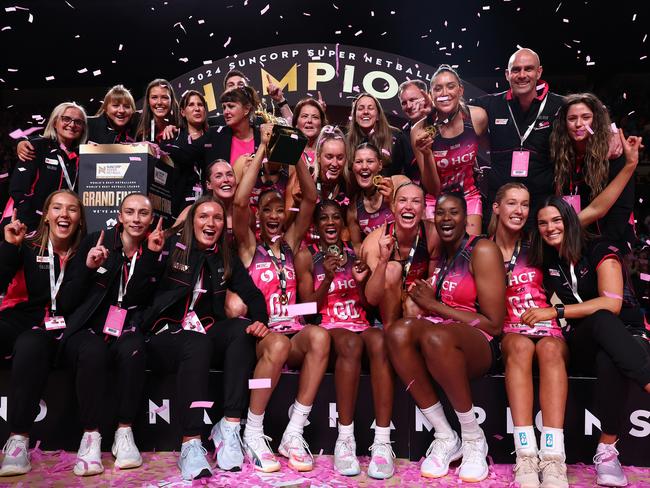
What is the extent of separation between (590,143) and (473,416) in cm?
149

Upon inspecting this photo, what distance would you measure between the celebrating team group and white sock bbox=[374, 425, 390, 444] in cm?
1

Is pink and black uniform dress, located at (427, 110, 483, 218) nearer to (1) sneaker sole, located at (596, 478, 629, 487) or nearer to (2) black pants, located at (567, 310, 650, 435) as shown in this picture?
(2) black pants, located at (567, 310, 650, 435)

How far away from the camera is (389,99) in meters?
5.77

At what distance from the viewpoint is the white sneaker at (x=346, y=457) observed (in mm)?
2648

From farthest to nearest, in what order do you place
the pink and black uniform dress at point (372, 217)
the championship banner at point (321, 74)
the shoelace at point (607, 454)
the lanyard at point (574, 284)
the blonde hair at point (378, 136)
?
the championship banner at point (321, 74), the blonde hair at point (378, 136), the pink and black uniform dress at point (372, 217), the lanyard at point (574, 284), the shoelace at point (607, 454)

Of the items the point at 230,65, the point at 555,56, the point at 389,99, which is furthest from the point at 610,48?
the point at 230,65

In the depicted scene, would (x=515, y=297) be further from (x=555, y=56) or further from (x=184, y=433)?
(x=555, y=56)

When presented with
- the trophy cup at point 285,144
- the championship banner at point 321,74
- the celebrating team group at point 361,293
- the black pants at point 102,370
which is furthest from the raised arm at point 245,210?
the championship banner at point 321,74

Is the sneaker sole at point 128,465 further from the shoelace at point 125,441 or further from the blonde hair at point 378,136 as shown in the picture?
the blonde hair at point 378,136

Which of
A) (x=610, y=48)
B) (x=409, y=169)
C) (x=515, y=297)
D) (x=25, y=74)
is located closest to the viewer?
(x=515, y=297)

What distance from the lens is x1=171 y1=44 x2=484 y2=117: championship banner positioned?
19.0 ft

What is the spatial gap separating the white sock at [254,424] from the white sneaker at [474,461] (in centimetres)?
80

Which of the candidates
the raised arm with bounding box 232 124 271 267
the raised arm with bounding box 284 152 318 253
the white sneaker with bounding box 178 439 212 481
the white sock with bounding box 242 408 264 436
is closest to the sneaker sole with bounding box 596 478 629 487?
the white sock with bounding box 242 408 264 436

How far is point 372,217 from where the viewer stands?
3432 millimetres
